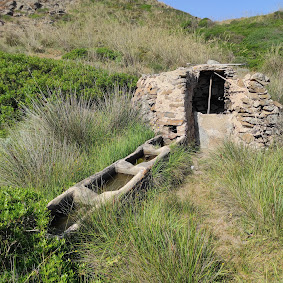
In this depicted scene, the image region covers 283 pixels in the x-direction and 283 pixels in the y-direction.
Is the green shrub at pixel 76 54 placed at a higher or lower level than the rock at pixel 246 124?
higher

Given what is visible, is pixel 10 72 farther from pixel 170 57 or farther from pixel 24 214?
pixel 170 57

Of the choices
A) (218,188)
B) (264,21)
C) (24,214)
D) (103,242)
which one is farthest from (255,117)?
(264,21)

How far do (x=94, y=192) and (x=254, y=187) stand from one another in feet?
6.59

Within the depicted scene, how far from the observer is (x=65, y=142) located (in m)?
3.64

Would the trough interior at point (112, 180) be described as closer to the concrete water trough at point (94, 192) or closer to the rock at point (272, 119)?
the concrete water trough at point (94, 192)

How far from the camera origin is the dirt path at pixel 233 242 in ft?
7.41

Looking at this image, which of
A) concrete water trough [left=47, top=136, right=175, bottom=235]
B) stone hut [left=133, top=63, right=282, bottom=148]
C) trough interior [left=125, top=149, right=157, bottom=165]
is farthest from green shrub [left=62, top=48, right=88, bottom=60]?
concrete water trough [left=47, top=136, right=175, bottom=235]

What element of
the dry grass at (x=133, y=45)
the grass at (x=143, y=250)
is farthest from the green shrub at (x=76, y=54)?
the grass at (x=143, y=250)

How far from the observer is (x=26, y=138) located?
361 cm

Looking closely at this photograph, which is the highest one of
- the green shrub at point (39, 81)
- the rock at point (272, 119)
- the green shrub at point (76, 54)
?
the green shrub at point (76, 54)

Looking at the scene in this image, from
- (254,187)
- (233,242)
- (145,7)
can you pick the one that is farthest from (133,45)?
(145,7)

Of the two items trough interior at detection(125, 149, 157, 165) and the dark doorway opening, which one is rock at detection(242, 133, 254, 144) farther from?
the dark doorway opening

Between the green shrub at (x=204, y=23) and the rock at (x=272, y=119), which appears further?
the green shrub at (x=204, y=23)

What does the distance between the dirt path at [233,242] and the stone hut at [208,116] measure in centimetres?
178
